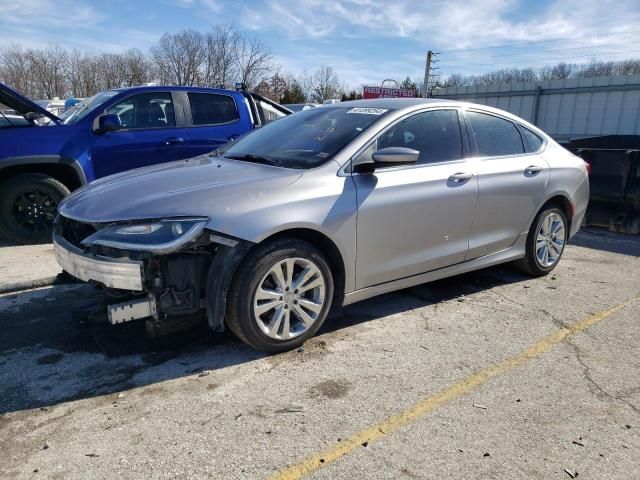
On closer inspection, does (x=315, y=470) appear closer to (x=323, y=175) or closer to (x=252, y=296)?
(x=252, y=296)

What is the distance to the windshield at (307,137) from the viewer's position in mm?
3729

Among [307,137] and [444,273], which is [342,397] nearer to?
[444,273]

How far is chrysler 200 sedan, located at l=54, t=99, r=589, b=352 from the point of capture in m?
3.05

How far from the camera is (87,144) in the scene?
6.13 meters

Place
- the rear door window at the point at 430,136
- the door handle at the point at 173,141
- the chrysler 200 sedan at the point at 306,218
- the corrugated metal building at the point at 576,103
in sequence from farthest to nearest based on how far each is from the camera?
the corrugated metal building at the point at 576,103 → the door handle at the point at 173,141 → the rear door window at the point at 430,136 → the chrysler 200 sedan at the point at 306,218

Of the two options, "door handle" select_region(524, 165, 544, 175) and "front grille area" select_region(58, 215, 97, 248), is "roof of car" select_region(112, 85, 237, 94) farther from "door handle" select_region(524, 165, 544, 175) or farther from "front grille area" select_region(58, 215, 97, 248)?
"door handle" select_region(524, 165, 544, 175)

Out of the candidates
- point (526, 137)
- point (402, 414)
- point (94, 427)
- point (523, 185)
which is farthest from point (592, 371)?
point (94, 427)

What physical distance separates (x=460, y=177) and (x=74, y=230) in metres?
2.93

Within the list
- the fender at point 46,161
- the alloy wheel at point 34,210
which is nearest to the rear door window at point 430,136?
the fender at point 46,161

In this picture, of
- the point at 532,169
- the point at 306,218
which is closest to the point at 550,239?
the point at 532,169

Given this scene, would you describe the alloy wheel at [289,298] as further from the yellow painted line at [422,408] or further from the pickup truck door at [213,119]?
the pickup truck door at [213,119]

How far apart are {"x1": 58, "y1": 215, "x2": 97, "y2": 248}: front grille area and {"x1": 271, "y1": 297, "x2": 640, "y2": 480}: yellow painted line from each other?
199 cm

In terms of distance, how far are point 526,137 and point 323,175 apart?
102 inches

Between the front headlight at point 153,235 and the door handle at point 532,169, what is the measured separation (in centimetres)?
319
